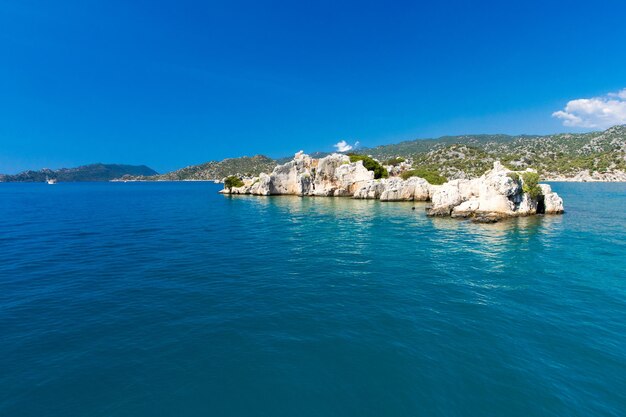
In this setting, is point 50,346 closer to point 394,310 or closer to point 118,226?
point 394,310

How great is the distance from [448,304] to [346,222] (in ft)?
98.1

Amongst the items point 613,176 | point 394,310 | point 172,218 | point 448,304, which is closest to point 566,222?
point 448,304

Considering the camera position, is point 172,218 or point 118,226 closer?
point 118,226

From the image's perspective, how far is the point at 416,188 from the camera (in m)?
77.7

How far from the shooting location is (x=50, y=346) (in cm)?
1296

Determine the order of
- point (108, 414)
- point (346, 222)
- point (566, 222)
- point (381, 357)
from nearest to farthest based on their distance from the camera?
point (108, 414) → point (381, 357) → point (566, 222) → point (346, 222)

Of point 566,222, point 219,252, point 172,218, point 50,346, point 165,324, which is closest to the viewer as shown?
point 50,346

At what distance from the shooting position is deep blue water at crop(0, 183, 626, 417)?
10000 millimetres

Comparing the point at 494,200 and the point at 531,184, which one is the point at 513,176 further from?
the point at 494,200

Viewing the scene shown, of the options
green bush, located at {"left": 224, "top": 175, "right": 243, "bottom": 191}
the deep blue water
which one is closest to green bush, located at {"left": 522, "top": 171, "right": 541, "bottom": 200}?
the deep blue water

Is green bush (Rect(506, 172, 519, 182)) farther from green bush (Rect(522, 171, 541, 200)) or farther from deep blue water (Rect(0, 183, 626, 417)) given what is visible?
deep blue water (Rect(0, 183, 626, 417))

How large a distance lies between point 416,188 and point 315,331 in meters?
68.9

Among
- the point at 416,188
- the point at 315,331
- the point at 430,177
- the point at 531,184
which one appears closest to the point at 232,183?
the point at 430,177

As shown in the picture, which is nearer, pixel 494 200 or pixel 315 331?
pixel 315 331
